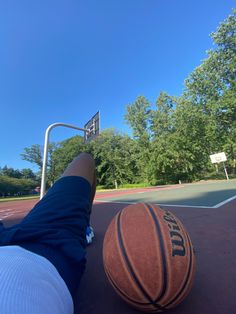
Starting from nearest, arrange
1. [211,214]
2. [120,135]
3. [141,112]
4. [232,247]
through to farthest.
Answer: [232,247] → [211,214] → [141,112] → [120,135]

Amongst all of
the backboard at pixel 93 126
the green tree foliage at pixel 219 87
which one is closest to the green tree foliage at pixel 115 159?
the green tree foliage at pixel 219 87

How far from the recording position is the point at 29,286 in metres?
0.71

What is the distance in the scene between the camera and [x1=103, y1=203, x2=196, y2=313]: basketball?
4.82 ft

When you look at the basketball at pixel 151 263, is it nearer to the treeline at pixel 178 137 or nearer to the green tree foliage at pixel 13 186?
the treeline at pixel 178 137

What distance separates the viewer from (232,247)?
2791 millimetres

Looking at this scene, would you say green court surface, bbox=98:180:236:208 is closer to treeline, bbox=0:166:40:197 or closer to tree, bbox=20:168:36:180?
treeline, bbox=0:166:40:197

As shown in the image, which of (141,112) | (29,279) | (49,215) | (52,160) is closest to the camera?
(29,279)

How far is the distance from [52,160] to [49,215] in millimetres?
51483

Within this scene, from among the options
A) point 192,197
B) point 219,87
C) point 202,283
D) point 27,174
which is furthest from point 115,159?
point 27,174

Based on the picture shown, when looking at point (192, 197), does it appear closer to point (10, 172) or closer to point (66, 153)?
point (66, 153)

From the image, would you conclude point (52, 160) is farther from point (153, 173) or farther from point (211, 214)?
point (211, 214)

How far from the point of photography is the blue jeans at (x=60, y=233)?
111 centimetres

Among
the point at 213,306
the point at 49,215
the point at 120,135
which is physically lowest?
the point at 213,306

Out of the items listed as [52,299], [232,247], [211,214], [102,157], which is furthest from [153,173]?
[52,299]
